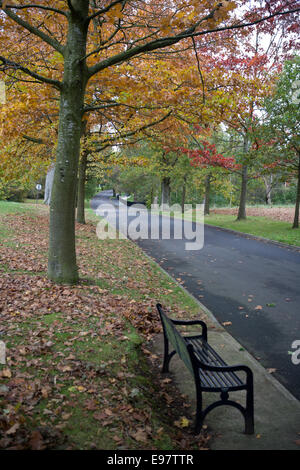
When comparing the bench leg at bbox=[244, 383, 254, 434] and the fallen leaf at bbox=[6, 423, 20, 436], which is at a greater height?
the fallen leaf at bbox=[6, 423, 20, 436]

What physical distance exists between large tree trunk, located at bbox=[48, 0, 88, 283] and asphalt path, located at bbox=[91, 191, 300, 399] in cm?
337

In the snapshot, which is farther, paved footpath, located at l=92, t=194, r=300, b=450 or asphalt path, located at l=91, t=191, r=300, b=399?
asphalt path, located at l=91, t=191, r=300, b=399

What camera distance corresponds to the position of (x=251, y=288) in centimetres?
912

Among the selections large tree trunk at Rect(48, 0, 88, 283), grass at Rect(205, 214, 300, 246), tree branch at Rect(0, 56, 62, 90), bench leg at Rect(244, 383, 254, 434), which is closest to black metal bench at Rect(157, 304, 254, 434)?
bench leg at Rect(244, 383, 254, 434)

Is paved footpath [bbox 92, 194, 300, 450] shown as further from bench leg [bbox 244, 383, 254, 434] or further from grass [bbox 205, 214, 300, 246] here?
grass [bbox 205, 214, 300, 246]

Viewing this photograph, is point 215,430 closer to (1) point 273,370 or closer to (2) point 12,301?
(1) point 273,370

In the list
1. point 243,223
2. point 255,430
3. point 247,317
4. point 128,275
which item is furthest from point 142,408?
point 243,223

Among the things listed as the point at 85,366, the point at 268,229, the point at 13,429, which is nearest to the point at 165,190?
the point at 268,229

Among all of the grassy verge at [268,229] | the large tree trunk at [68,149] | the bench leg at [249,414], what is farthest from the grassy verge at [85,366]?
the grassy verge at [268,229]

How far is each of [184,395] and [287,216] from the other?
80.2 ft

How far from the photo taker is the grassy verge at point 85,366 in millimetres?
3246

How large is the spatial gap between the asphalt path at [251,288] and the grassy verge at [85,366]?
0.92 m

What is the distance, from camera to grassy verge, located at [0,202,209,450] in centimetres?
325

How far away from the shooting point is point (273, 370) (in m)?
5.11
